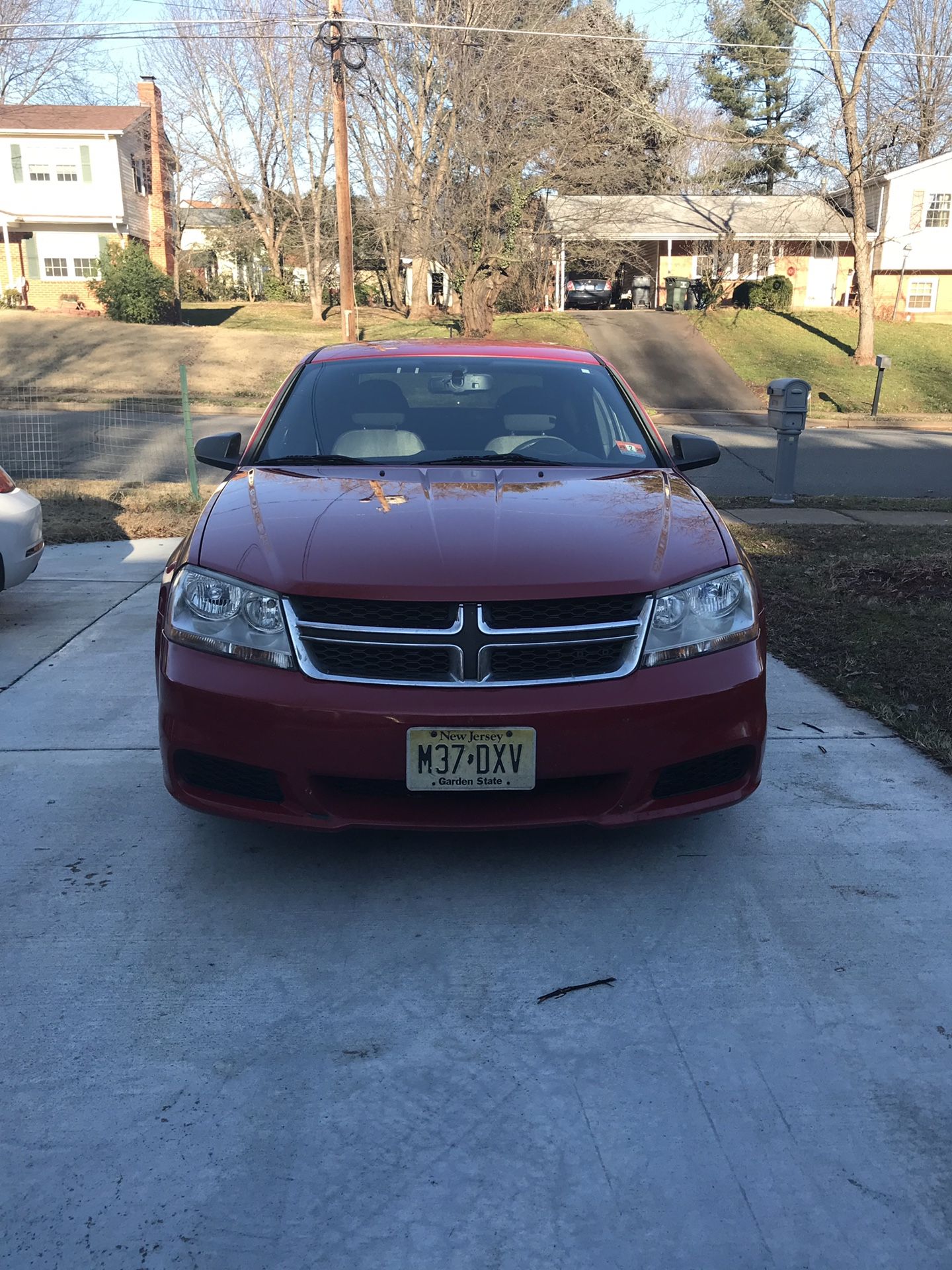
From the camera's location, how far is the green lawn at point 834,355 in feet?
83.4

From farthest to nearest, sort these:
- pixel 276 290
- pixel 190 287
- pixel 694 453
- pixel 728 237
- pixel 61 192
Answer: pixel 276 290
pixel 190 287
pixel 61 192
pixel 728 237
pixel 694 453

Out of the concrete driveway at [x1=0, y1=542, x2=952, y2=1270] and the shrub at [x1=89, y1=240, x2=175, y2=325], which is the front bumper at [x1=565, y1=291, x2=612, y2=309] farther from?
the concrete driveway at [x1=0, y1=542, x2=952, y2=1270]

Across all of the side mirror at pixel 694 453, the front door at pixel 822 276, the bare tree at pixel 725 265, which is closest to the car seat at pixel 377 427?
the side mirror at pixel 694 453

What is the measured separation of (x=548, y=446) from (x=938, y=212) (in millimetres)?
41247

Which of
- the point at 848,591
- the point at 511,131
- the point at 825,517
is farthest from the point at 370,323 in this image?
the point at 848,591

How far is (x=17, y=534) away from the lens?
5570mm

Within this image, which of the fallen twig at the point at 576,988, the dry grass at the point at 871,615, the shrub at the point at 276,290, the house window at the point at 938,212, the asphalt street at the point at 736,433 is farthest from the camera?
the shrub at the point at 276,290

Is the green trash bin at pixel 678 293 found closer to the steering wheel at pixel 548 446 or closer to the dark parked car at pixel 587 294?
the dark parked car at pixel 587 294

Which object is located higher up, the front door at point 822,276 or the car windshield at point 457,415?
the front door at point 822,276

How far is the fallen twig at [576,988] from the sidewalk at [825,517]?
6.87 m

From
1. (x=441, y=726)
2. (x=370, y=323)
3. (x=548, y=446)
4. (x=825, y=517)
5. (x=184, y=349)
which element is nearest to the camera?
(x=441, y=726)

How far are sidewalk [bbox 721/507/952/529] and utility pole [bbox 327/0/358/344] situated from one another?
13584 millimetres

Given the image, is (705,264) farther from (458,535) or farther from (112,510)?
(458,535)

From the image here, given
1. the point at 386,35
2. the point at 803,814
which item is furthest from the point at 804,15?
the point at 803,814
